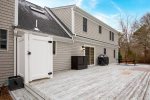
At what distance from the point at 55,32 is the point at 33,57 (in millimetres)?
4686

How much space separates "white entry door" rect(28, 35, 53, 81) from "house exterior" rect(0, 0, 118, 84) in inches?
8.5

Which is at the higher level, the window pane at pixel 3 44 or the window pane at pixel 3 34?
the window pane at pixel 3 34

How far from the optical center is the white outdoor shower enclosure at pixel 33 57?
6.16 m

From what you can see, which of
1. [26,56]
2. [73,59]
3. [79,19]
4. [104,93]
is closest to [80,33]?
[79,19]

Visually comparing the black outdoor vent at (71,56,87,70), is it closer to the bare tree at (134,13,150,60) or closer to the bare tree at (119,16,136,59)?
the bare tree at (134,13,150,60)

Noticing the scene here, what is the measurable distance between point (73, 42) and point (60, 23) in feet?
6.14

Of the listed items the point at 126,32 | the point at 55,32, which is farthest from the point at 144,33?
the point at 55,32

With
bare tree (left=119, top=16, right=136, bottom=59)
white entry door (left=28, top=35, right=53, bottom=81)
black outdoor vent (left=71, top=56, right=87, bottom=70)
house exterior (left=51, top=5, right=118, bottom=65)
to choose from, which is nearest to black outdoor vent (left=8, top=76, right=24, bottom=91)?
white entry door (left=28, top=35, right=53, bottom=81)

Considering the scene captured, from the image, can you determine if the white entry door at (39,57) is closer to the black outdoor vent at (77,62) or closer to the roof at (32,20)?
the roof at (32,20)

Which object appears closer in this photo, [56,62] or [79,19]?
[56,62]

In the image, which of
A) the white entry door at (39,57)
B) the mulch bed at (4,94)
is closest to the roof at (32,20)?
the white entry door at (39,57)

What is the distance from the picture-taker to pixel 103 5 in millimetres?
21875

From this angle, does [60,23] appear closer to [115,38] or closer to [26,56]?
[26,56]

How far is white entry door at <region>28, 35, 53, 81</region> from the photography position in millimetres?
6352
